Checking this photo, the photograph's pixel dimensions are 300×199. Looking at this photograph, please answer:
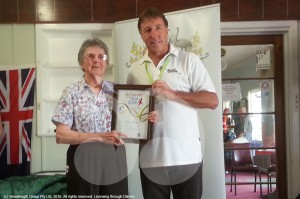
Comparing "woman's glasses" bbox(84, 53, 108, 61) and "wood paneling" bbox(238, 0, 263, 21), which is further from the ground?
"wood paneling" bbox(238, 0, 263, 21)

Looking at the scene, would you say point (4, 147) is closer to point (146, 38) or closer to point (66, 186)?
point (66, 186)

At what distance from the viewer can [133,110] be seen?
1.08m

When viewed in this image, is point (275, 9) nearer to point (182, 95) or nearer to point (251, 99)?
point (251, 99)

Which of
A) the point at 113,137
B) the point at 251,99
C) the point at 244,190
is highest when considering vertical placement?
the point at 251,99

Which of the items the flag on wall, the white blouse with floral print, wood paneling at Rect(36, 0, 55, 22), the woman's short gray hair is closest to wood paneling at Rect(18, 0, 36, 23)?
wood paneling at Rect(36, 0, 55, 22)

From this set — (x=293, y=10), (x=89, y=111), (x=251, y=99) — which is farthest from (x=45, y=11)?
(x=293, y=10)

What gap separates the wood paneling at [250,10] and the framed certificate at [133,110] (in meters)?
1.03

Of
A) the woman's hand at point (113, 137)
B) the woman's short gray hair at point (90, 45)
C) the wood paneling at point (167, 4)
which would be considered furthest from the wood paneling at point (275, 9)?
the woman's hand at point (113, 137)

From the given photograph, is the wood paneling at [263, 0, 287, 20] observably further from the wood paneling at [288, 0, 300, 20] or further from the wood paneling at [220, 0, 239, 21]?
the wood paneling at [220, 0, 239, 21]

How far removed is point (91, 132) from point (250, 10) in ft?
4.03

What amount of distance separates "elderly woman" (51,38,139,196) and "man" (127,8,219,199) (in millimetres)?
99

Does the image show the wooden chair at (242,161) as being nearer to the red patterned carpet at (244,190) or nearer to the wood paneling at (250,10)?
the red patterned carpet at (244,190)

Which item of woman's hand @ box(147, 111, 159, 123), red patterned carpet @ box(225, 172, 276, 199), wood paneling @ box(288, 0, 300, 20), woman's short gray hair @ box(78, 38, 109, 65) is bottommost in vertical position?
red patterned carpet @ box(225, 172, 276, 199)

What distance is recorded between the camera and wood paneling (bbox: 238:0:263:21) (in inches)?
72.5
